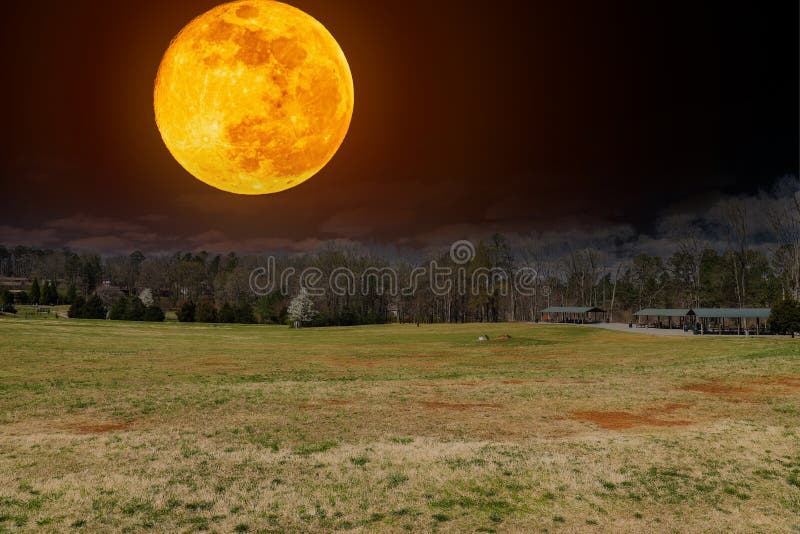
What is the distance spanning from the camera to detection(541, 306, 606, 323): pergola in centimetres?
9971

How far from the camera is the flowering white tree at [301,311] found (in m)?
97.7

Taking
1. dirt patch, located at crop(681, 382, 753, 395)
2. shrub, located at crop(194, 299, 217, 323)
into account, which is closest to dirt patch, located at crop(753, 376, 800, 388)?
dirt patch, located at crop(681, 382, 753, 395)

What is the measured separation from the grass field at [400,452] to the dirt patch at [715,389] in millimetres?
178

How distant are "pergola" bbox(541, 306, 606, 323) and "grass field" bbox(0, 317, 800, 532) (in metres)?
74.6

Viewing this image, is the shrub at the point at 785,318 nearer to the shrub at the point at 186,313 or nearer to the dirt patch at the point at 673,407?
the dirt patch at the point at 673,407

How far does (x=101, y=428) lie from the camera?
14.9 meters

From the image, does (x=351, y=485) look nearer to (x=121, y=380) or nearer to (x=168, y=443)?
(x=168, y=443)

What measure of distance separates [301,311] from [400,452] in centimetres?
8846

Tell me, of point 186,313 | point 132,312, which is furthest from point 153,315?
point 186,313

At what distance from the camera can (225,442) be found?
1338 cm

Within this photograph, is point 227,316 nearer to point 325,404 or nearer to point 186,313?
point 186,313

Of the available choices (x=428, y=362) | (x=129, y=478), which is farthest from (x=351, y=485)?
(x=428, y=362)

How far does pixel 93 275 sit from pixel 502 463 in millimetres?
202167

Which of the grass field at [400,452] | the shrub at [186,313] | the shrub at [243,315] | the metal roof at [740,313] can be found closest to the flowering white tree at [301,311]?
the shrub at [243,315]
